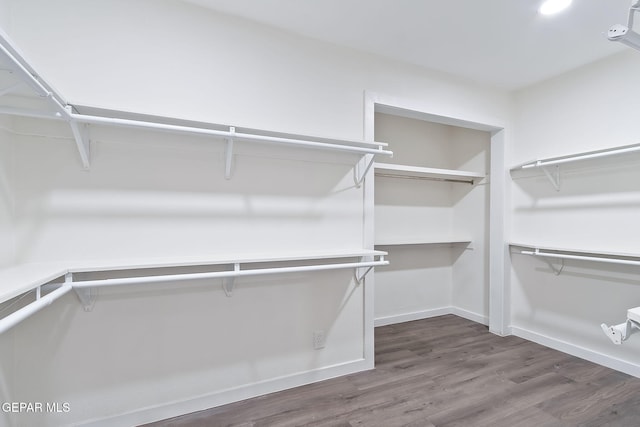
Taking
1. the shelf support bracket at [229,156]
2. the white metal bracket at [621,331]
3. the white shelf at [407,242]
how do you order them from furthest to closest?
the white shelf at [407,242]
the shelf support bracket at [229,156]
the white metal bracket at [621,331]

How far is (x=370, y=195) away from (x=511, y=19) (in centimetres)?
140

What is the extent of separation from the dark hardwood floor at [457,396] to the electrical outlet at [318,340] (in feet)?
0.81

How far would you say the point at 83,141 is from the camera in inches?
58.8

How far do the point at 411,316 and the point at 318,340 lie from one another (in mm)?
1711

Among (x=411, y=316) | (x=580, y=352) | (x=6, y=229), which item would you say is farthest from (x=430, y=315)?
(x=6, y=229)

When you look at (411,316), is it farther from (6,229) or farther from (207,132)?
(6,229)

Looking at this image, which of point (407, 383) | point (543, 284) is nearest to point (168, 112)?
point (407, 383)

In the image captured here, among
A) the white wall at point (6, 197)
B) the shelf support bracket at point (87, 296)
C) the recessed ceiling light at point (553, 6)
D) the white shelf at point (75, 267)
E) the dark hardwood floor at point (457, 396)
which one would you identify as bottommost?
the dark hardwood floor at point (457, 396)

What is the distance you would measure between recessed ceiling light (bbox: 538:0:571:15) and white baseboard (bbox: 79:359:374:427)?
253 centimetres

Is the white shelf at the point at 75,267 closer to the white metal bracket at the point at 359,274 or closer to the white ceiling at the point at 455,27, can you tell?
the white metal bracket at the point at 359,274

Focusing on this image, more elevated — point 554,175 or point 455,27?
point 455,27

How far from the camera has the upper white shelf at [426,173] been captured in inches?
107

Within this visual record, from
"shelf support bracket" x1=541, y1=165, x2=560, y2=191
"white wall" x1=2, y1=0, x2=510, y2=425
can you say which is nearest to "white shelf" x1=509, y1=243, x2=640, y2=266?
"shelf support bracket" x1=541, y1=165, x2=560, y2=191

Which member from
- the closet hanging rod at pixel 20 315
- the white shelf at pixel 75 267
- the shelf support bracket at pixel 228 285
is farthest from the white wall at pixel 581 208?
the closet hanging rod at pixel 20 315
